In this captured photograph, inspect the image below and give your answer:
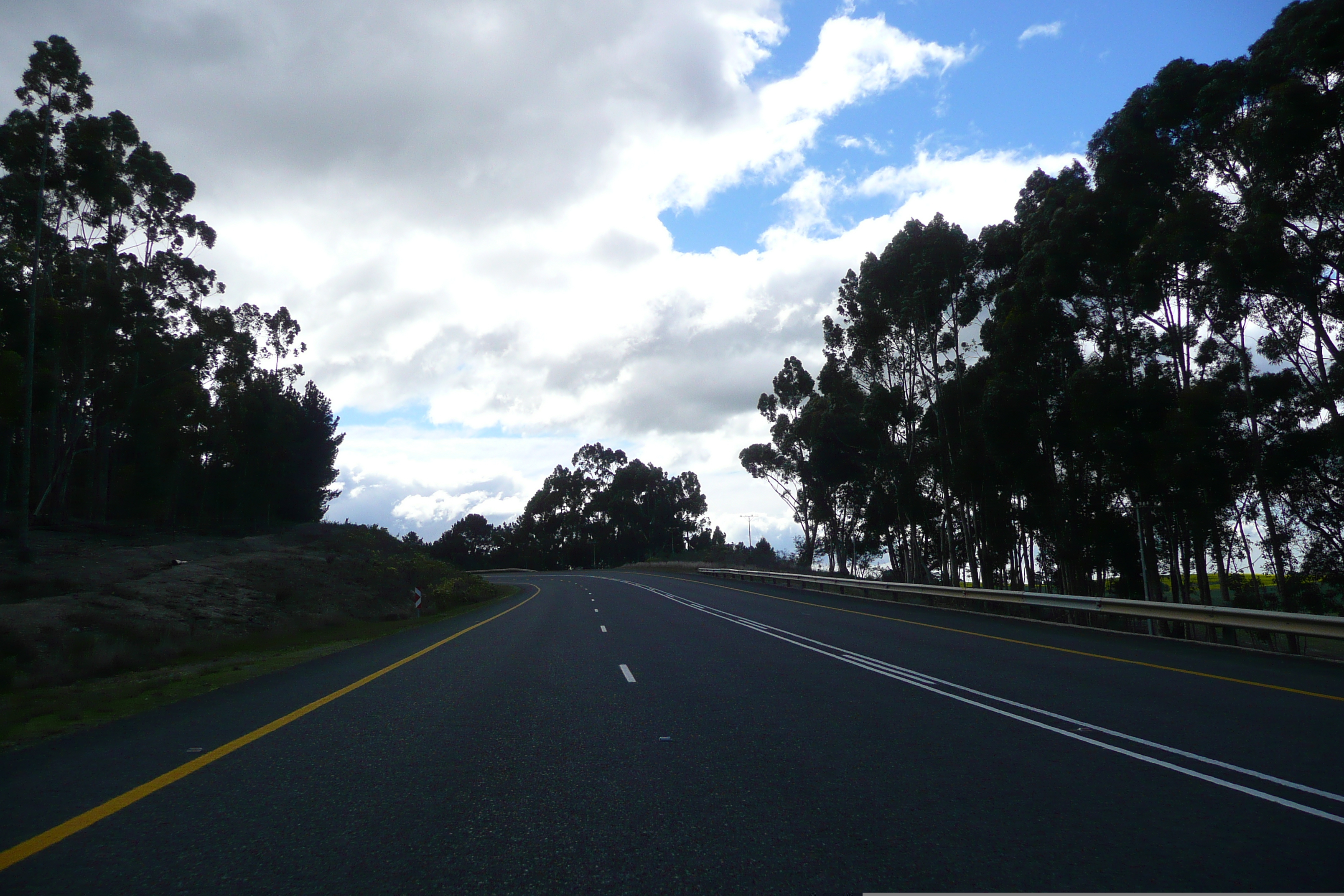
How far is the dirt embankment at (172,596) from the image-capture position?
50.7 ft

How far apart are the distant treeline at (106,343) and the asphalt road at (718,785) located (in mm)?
29516

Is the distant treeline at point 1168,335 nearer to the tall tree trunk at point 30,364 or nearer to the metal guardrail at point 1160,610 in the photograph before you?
the metal guardrail at point 1160,610

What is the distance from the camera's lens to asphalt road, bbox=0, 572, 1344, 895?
433 cm

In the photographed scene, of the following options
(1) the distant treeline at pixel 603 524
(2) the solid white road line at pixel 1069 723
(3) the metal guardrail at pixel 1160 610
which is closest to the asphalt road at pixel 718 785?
(2) the solid white road line at pixel 1069 723

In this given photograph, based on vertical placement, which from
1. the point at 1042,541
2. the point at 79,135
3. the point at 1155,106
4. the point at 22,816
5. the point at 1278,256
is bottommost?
the point at 22,816

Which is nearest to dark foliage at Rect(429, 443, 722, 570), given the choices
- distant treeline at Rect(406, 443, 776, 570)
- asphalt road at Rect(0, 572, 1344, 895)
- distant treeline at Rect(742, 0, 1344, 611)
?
distant treeline at Rect(406, 443, 776, 570)

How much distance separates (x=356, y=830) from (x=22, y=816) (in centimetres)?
233

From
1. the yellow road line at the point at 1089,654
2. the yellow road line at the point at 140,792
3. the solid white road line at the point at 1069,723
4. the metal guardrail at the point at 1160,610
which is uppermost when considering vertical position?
the metal guardrail at the point at 1160,610

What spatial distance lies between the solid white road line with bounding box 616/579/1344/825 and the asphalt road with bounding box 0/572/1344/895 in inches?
2.1

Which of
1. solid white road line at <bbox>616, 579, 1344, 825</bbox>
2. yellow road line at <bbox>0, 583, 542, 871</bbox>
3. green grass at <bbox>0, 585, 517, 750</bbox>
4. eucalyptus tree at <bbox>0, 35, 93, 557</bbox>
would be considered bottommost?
green grass at <bbox>0, 585, 517, 750</bbox>

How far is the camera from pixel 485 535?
144 meters

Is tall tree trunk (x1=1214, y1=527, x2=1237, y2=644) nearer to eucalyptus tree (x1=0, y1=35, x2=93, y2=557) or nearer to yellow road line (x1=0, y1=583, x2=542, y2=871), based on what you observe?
yellow road line (x1=0, y1=583, x2=542, y2=871)

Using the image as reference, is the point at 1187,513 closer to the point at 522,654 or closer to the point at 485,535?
the point at 522,654

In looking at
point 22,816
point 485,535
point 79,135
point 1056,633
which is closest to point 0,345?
point 79,135
